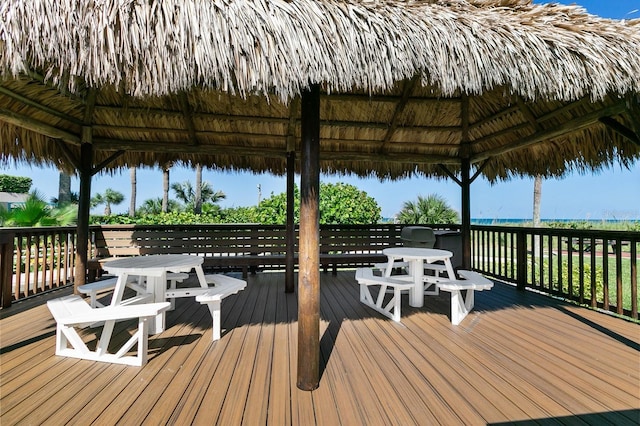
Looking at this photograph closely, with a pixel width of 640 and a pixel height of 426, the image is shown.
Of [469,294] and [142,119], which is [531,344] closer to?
[469,294]

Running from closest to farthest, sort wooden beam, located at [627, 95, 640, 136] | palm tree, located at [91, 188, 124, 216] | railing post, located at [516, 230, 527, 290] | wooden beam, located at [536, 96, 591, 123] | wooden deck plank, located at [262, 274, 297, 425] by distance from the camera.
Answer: wooden deck plank, located at [262, 274, 297, 425] < wooden beam, located at [627, 95, 640, 136] < wooden beam, located at [536, 96, 591, 123] < railing post, located at [516, 230, 527, 290] < palm tree, located at [91, 188, 124, 216]

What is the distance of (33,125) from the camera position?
322 centimetres

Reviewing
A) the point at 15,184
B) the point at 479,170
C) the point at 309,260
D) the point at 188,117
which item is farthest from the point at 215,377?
the point at 15,184

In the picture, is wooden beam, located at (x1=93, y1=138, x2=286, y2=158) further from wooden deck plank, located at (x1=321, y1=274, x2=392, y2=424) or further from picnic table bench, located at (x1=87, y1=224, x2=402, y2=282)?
wooden deck plank, located at (x1=321, y1=274, x2=392, y2=424)

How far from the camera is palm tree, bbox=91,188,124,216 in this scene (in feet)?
87.0

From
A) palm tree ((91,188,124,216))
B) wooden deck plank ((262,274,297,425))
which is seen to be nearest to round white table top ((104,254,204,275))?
wooden deck plank ((262,274,297,425))

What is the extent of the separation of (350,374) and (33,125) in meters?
3.98

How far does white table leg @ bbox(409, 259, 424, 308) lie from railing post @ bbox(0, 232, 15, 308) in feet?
15.2

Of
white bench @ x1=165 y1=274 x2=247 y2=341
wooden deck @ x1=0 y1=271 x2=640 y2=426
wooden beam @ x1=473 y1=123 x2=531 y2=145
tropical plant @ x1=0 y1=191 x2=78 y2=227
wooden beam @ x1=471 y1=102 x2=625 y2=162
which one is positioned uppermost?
wooden beam @ x1=473 y1=123 x2=531 y2=145

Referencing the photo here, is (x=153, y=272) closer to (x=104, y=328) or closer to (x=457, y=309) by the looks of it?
(x=104, y=328)

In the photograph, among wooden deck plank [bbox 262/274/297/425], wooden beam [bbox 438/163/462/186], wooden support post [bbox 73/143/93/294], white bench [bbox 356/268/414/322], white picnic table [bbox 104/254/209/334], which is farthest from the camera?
wooden beam [bbox 438/163/462/186]

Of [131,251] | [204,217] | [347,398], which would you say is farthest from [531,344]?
[204,217]

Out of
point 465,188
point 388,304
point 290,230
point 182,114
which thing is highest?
point 182,114

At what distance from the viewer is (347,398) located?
185 cm
